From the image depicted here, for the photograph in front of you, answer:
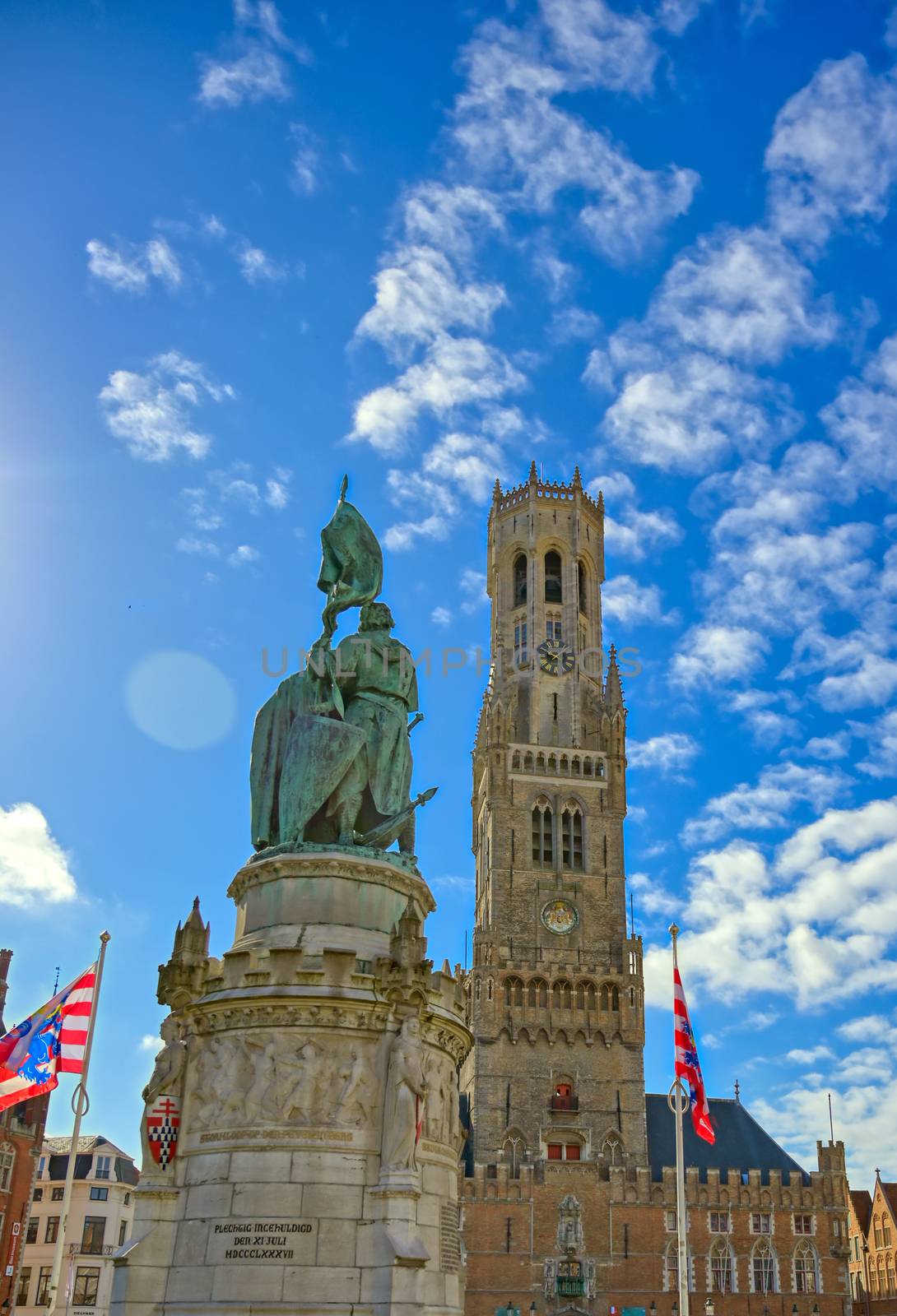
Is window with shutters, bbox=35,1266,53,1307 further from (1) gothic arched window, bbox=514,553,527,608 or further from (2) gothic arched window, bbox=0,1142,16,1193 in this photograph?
(1) gothic arched window, bbox=514,553,527,608

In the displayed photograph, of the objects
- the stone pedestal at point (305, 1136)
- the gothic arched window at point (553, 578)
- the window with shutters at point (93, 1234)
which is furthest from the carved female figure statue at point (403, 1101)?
the gothic arched window at point (553, 578)

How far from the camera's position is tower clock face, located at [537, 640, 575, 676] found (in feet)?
264

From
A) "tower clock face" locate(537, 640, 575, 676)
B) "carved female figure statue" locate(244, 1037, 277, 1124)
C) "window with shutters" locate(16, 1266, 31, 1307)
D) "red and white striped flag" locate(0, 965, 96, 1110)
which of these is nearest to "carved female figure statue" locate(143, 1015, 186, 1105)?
"carved female figure statue" locate(244, 1037, 277, 1124)

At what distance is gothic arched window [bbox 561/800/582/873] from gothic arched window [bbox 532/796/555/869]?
77 centimetres

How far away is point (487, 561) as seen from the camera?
90625 millimetres

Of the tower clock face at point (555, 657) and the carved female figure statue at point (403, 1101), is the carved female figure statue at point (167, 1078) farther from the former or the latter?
the tower clock face at point (555, 657)

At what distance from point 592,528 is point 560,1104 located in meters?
40.6

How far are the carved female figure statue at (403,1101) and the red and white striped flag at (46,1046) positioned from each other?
11.3 m

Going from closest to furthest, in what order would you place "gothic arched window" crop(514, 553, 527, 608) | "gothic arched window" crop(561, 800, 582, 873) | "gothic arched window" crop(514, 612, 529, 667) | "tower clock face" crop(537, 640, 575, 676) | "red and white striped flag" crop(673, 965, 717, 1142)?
"red and white striped flag" crop(673, 965, 717, 1142)
"gothic arched window" crop(561, 800, 582, 873)
"tower clock face" crop(537, 640, 575, 676)
"gothic arched window" crop(514, 612, 529, 667)
"gothic arched window" crop(514, 553, 527, 608)

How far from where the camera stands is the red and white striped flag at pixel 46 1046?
22750mm

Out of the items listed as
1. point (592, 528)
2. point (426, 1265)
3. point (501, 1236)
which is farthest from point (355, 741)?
point (592, 528)

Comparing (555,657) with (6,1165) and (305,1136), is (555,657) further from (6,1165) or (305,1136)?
(305,1136)

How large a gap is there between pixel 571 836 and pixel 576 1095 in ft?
50.9

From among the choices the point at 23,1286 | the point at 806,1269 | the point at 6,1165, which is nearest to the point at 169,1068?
the point at 6,1165
